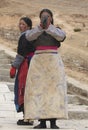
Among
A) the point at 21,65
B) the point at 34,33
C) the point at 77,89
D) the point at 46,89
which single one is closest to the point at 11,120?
the point at 21,65

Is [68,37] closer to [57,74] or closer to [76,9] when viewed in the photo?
[76,9]

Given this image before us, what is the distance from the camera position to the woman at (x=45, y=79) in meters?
7.49

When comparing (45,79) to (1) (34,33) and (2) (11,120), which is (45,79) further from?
(2) (11,120)

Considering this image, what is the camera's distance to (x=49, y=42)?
24.8 feet

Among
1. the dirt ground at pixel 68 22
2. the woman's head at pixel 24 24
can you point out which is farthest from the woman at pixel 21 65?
the dirt ground at pixel 68 22

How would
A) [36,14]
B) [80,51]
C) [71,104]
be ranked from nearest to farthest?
[71,104], [80,51], [36,14]

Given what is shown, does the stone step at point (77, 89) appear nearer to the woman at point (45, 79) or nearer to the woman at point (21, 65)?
the woman at point (21, 65)

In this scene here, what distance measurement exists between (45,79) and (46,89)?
135 millimetres

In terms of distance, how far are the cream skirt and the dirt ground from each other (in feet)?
25.8

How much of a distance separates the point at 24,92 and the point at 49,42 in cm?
78

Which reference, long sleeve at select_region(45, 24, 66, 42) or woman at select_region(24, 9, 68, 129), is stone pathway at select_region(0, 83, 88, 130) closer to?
woman at select_region(24, 9, 68, 129)

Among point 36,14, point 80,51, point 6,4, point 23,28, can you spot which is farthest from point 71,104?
point 6,4

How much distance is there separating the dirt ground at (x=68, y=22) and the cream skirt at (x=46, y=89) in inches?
310

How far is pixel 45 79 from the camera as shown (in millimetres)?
7527
